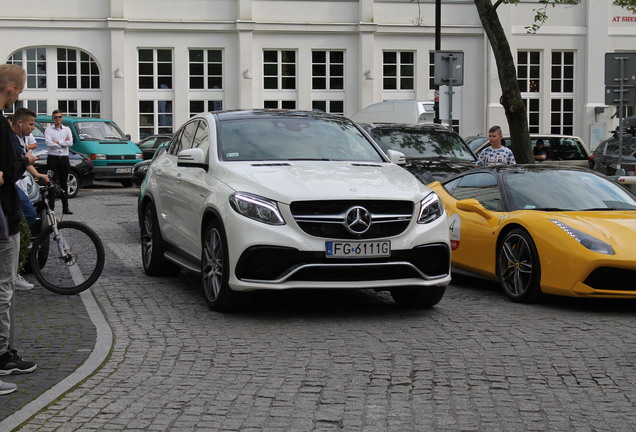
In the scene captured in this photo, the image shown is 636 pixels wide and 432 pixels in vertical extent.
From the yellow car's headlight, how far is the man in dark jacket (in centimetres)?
473

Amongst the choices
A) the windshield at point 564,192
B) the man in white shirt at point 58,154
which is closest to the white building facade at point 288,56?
the man in white shirt at point 58,154

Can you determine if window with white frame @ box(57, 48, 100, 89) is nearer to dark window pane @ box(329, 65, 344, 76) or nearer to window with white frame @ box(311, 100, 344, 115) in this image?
window with white frame @ box(311, 100, 344, 115)

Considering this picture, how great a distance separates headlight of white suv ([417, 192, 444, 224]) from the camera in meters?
8.33

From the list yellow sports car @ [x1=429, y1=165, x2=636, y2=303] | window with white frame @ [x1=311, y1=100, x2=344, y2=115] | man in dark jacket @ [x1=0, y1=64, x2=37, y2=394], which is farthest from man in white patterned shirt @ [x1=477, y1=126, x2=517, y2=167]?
window with white frame @ [x1=311, y1=100, x2=344, y2=115]

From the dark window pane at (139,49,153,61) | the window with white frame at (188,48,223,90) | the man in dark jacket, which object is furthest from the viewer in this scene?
the window with white frame at (188,48,223,90)

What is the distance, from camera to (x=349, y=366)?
21.5 ft

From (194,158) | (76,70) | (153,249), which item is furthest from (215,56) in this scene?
(194,158)

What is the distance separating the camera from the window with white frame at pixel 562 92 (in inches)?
1797

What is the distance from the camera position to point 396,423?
526 centimetres

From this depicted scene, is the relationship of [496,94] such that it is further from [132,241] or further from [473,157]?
[132,241]

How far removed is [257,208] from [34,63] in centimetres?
3579

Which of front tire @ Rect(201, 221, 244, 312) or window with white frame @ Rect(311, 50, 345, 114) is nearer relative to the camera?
front tire @ Rect(201, 221, 244, 312)

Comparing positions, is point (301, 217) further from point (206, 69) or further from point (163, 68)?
point (206, 69)

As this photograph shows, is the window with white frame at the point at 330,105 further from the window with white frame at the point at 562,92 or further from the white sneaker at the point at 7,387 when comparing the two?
the white sneaker at the point at 7,387
